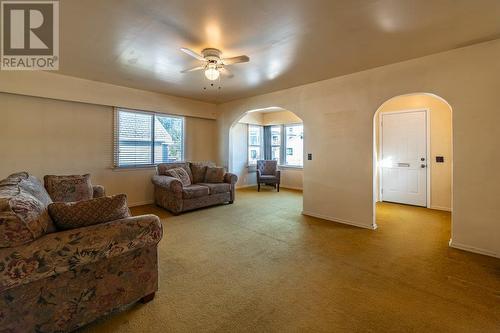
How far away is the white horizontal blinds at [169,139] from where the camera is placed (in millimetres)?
5594

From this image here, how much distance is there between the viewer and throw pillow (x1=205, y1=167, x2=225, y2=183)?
5.33 meters

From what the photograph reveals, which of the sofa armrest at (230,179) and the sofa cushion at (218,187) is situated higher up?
the sofa armrest at (230,179)

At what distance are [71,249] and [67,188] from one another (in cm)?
241

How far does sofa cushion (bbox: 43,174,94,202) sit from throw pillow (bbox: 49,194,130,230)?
2041 mm

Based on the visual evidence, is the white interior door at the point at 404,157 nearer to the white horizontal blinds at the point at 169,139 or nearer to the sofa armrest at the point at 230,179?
the sofa armrest at the point at 230,179

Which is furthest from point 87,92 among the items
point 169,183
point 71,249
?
point 71,249

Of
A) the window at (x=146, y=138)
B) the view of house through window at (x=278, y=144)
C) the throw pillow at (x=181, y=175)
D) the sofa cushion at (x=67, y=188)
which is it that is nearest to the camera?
the sofa cushion at (x=67, y=188)

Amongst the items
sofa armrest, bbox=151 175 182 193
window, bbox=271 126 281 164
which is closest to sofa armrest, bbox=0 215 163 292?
sofa armrest, bbox=151 175 182 193

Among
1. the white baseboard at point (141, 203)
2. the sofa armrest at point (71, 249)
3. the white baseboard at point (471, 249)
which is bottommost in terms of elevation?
the white baseboard at point (471, 249)

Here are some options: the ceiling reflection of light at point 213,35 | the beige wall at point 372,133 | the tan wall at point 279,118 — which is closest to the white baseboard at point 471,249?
the beige wall at point 372,133

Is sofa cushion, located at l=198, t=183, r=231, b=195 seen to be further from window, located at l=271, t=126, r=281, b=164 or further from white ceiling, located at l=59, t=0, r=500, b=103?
window, located at l=271, t=126, r=281, b=164

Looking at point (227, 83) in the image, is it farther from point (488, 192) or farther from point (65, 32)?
point (488, 192)

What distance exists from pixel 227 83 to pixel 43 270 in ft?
13.1

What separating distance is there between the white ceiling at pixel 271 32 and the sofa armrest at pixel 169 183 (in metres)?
1.97
